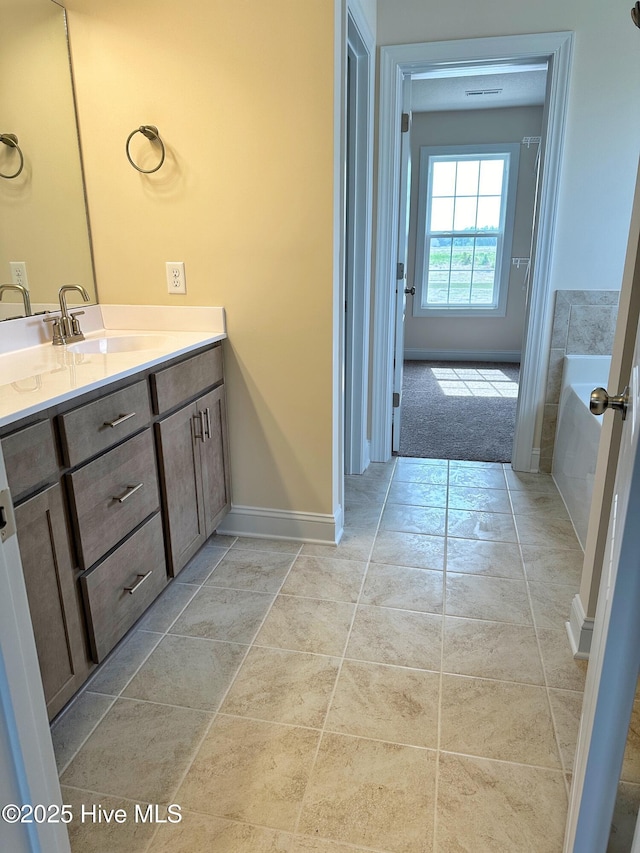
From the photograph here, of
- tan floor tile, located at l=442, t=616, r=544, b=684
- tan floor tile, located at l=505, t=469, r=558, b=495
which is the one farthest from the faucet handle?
tan floor tile, located at l=505, t=469, r=558, b=495

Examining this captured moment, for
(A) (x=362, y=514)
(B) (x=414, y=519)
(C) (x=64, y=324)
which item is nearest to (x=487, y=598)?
(B) (x=414, y=519)

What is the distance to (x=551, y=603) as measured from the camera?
2.01m

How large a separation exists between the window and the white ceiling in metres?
0.39

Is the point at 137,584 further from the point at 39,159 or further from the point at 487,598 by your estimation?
the point at 39,159

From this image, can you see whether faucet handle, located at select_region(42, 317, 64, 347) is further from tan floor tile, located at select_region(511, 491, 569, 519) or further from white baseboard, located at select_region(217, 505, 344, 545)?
tan floor tile, located at select_region(511, 491, 569, 519)

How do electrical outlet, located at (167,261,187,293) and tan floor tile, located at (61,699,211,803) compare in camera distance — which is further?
electrical outlet, located at (167,261,187,293)

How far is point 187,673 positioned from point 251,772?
408 mm

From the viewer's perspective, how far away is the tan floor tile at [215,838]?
118cm

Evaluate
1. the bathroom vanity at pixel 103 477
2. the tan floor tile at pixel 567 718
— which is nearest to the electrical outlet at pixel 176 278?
the bathroom vanity at pixel 103 477

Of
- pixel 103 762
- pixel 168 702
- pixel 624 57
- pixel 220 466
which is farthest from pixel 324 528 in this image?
pixel 624 57

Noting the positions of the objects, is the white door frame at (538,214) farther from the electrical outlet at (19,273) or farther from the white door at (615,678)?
the white door at (615,678)

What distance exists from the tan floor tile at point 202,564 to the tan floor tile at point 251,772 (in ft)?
2.37

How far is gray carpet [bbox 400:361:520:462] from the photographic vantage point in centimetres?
362

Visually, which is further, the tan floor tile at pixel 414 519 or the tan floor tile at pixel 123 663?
the tan floor tile at pixel 414 519
